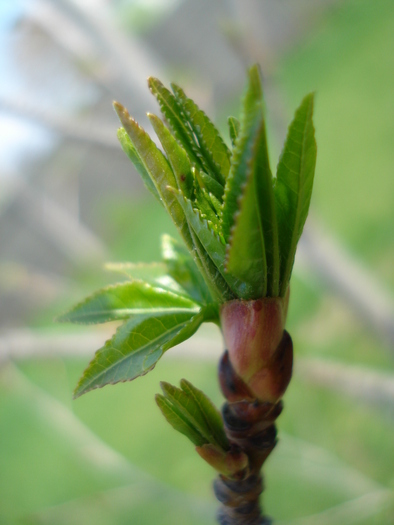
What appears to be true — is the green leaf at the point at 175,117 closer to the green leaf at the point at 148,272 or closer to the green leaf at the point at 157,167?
the green leaf at the point at 157,167

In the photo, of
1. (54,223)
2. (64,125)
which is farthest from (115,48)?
(54,223)

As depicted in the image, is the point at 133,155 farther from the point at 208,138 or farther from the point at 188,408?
the point at 188,408

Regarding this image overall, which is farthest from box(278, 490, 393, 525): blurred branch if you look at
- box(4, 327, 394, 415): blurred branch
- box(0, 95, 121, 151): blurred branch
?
box(0, 95, 121, 151): blurred branch

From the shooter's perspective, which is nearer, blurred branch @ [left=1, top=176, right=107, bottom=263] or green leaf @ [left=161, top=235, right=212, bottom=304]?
green leaf @ [left=161, top=235, right=212, bottom=304]

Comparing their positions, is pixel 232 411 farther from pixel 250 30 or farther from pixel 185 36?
pixel 185 36

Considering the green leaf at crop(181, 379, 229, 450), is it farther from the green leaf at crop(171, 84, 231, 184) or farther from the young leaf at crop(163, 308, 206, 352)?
the green leaf at crop(171, 84, 231, 184)

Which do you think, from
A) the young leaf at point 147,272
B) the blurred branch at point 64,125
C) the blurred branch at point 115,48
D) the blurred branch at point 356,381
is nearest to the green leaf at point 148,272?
the young leaf at point 147,272

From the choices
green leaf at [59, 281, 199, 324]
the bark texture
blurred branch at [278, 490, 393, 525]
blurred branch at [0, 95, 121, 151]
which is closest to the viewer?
the bark texture
